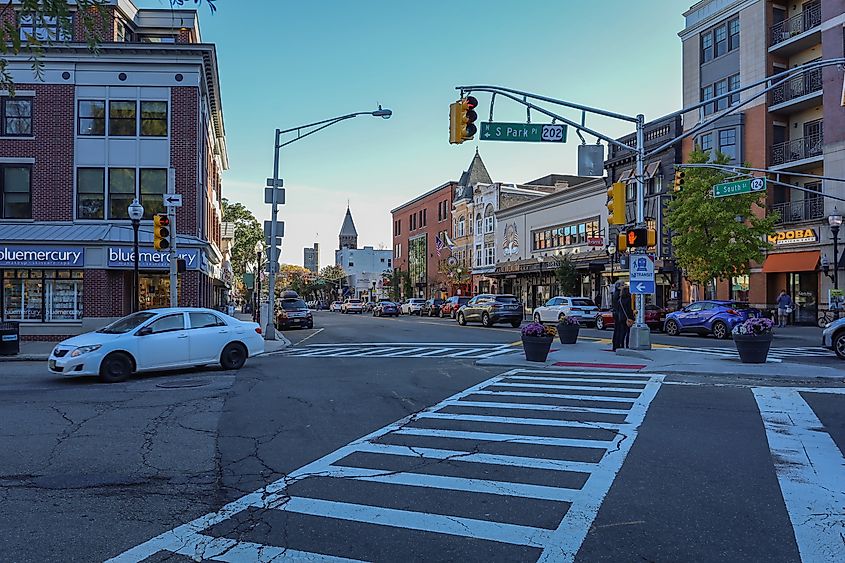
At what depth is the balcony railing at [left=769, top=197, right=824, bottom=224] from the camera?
112 feet

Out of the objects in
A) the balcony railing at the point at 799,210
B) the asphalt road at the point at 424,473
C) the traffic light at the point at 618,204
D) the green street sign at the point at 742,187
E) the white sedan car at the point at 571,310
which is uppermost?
the balcony railing at the point at 799,210

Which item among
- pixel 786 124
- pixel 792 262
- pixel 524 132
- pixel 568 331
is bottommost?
pixel 568 331

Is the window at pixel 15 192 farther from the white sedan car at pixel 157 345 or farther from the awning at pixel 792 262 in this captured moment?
the awning at pixel 792 262

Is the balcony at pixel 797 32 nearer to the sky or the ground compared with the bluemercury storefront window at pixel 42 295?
nearer to the sky

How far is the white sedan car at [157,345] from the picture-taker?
43.1 feet

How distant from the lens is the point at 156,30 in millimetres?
32406

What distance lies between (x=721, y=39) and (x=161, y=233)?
116ft

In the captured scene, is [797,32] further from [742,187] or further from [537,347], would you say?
[537,347]

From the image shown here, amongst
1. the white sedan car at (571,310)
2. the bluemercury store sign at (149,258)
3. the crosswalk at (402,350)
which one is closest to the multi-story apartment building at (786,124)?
the white sedan car at (571,310)

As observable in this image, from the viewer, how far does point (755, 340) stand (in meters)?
15.3

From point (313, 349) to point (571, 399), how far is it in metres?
12.5

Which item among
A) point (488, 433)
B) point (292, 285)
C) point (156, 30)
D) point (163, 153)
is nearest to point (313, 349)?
point (163, 153)

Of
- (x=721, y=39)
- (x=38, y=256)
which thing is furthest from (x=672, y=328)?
(x=38, y=256)

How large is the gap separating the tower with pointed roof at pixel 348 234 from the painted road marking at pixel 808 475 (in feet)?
511
